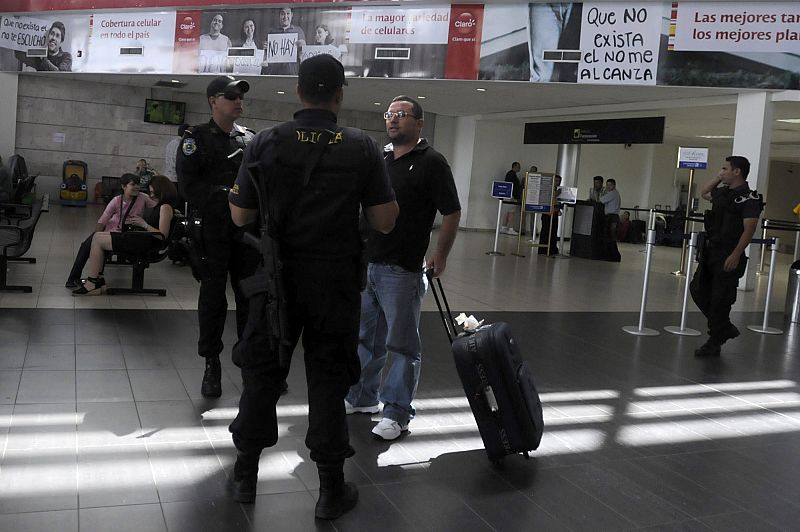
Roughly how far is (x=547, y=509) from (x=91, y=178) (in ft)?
59.9

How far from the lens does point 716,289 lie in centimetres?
655

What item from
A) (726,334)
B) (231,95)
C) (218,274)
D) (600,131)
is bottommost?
(726,334)

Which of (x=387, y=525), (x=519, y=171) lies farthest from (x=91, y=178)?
(x=387, y=525)

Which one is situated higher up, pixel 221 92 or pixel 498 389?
pixel 221 92

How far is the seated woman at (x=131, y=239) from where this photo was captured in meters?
7.05

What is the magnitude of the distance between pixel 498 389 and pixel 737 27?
8.86 metres

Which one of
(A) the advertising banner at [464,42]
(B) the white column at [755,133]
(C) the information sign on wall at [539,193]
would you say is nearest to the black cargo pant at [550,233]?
(C) the information sign on wall at [539,193]

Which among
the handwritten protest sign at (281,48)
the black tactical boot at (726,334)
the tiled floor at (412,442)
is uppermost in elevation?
the handwritten protest sign at (281,48)

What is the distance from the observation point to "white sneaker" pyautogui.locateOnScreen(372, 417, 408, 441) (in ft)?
12.2

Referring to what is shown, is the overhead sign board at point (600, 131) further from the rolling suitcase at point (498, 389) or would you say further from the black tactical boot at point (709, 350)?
the rolling suitcase at point (498, 389)

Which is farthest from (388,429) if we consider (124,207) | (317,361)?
(124,207)

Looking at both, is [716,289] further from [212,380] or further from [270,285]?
[270,285]

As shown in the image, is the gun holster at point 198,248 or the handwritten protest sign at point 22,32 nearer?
the gun holster at point 198,248

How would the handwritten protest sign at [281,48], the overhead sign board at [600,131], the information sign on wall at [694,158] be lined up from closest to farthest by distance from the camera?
the information sign on wall at [694,158] < the handwritten protest sign at [281,48] < the overhead sign board at [600,131]
